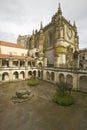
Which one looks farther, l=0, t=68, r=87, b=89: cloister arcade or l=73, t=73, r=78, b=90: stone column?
l=0, t=68, r=87, b=89: cloister arcade

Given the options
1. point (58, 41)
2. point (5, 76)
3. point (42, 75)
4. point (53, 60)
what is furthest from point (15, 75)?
point (58, 41)

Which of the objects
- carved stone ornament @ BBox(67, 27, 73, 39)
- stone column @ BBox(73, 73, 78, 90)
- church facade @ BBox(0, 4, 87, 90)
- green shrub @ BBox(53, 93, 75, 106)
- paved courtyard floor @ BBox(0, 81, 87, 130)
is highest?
carved stone ornament @ BBox(67, 27, 73, 39)

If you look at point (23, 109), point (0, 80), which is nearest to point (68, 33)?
point (0, 80)

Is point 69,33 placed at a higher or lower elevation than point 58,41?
higher

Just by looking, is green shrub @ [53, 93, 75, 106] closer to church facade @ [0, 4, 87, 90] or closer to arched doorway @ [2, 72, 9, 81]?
church facade @ [0, 4, 87, 90]

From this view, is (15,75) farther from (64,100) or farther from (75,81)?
(64,100)

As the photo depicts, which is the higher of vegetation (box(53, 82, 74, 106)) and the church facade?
the church facade

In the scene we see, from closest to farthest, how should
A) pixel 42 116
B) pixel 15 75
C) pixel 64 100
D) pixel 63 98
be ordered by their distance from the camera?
1. pixel 42 116
2. pixel 64 100
3. pixel 63 98
4. pixel 15 75

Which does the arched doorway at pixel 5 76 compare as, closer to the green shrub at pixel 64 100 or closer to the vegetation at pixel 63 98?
the vegetation at pixel 63 98

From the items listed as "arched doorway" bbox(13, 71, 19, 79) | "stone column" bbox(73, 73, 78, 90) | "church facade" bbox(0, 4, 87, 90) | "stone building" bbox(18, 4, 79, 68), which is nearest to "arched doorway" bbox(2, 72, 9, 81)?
"church facade" bbox(0, 4, 87, 90)

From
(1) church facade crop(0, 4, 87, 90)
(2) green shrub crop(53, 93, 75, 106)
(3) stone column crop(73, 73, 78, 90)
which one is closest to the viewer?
(2) green shrub crop(53, 93, 75, 106)

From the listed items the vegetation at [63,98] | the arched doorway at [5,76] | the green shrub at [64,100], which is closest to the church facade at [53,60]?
the arched doorway at [5,76]

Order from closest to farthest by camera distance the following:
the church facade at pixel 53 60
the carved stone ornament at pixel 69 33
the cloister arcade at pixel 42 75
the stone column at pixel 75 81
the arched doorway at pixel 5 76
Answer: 1. the stone column at pixel 75 81
2. the church facade at pixel 53 60
3. the cloister arcade at pixel 42 75
4. the arched doorway at pixel 5 76
5. the carved stone ornament at pixel 69 33

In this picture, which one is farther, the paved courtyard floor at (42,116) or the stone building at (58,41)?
the stone building at (58,41)
